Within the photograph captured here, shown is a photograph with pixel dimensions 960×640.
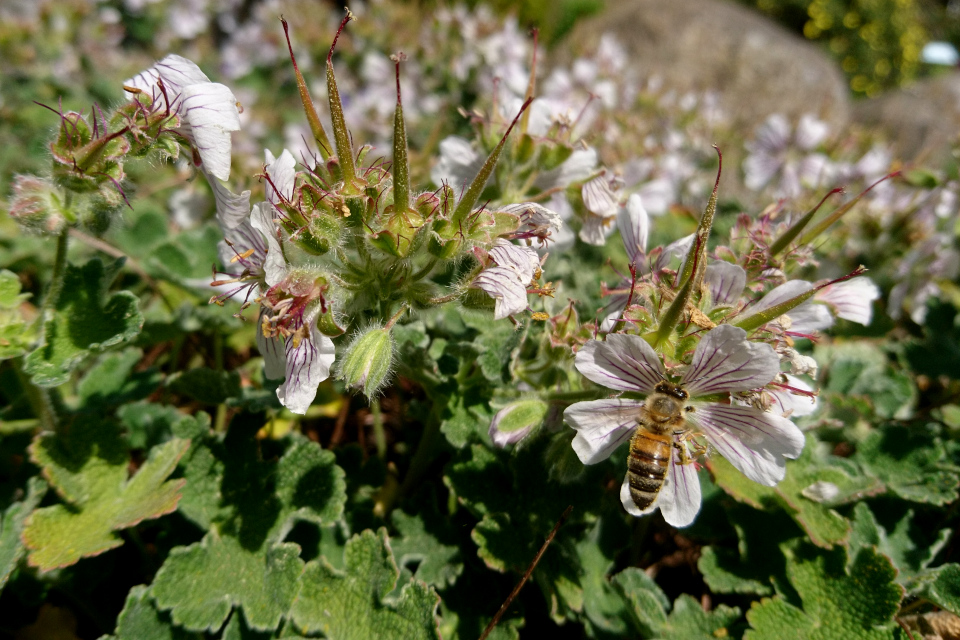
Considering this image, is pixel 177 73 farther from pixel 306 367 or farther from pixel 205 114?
pixel 306 367

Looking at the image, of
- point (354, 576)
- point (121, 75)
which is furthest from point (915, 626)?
point (121, 75)

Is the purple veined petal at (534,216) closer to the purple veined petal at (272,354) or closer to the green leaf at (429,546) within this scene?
the purple veined petal at (272,354)

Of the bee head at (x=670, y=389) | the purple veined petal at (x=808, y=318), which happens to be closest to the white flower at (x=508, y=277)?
the bee head at (x=670, y=389)

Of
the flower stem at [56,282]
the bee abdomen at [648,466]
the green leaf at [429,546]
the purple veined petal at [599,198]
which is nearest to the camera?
the bee abdomen at [648,466]

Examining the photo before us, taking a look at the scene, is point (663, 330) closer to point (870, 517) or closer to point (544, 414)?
point (544, 414)

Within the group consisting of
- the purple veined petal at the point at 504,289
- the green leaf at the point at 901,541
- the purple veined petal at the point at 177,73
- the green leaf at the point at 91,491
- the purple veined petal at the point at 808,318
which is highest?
the purple veined petal at the point at 177,73

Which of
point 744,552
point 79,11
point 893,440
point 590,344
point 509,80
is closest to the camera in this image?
point 590,344

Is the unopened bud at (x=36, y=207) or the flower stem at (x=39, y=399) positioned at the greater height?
the unopened bud at (x=36, y=207)
